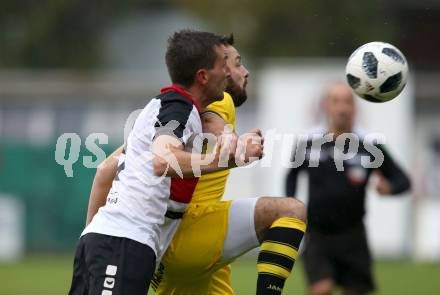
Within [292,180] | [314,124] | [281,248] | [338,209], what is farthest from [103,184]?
[314,124]

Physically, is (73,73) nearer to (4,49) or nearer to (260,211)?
(4,49)

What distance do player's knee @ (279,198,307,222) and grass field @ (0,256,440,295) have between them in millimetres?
5527

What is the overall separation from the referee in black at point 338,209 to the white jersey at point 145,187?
2.72 meters

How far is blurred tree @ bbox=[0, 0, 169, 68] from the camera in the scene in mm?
28625

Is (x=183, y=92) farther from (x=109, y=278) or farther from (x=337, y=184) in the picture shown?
(x=337, y=184)

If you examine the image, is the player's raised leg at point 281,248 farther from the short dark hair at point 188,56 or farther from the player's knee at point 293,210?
the short dark hair at point 188,56

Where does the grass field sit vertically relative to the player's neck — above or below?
below

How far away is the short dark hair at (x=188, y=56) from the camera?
20.6 feet

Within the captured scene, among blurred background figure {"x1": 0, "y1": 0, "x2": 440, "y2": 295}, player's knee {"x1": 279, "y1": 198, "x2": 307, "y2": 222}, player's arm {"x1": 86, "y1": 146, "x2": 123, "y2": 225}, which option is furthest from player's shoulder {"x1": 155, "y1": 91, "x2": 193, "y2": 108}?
blurred background figure {"x1": 0, "y1": 0, "x2": 440, "y2": 295}

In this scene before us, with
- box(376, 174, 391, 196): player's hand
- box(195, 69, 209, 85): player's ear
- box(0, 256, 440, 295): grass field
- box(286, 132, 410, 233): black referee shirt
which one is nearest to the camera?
box(195, 69, 209, 85): player's ear

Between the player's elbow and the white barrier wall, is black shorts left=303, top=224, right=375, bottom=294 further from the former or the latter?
the white barrier wall

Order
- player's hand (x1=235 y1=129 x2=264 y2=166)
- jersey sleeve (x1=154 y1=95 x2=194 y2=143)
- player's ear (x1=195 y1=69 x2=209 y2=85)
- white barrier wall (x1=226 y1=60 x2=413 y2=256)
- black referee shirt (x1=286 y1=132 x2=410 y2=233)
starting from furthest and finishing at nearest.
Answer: white barrier wall (x1=226 y1=60 x2=413 y2=256)
black referee shirt (x1=286 y1=132 x2=410 y2=233)
player's ear (x1=195 y1=69 x2=209 y2=85)
jersey sleeve (x1=154 y1=95 x2=194 y2=143)
player's hand (x1=235 y1=129 x2=264 y2=166)

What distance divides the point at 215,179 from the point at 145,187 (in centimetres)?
74

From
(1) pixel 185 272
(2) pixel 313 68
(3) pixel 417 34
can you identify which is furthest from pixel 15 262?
(3) pixel 417 34
